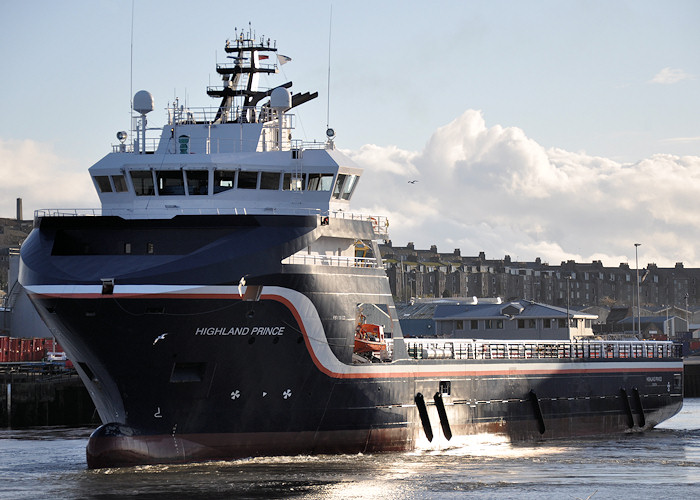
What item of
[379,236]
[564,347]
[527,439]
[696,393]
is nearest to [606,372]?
[564,347]

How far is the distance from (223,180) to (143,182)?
2406 millimetres

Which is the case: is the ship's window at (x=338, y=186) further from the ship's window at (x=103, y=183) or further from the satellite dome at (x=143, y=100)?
the ship's window at (x=103, y=183)

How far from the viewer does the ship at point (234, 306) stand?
30.2m

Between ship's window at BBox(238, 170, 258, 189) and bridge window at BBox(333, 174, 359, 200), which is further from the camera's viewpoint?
bridge window at BBox(333, 174, 359, 200)

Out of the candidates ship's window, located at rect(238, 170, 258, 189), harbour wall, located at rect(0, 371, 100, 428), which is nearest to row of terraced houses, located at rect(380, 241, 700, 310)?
harbour wall, located at rect(0, 371, 100, 428)

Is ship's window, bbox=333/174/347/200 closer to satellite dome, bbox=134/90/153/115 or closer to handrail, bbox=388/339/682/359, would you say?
handrail, bbox=388/339/682/359

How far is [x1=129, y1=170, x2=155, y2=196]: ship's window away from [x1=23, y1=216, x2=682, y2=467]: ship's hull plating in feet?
13.0

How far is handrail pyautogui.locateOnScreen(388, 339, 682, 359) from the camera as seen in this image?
126ft

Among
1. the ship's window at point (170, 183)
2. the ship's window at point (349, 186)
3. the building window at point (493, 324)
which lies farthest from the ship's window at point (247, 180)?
the building window at point (493, 324)

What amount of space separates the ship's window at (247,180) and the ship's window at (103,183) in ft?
13.1

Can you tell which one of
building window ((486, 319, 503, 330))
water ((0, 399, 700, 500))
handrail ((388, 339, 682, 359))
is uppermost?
building window ((486, 319, 503, 330))

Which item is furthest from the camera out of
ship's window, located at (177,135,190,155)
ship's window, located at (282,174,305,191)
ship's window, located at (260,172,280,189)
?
ship's window, located at (177,135,190,155)

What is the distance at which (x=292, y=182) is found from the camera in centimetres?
3528

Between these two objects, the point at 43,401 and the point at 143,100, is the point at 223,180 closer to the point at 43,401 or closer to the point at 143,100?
the point at 143,100
